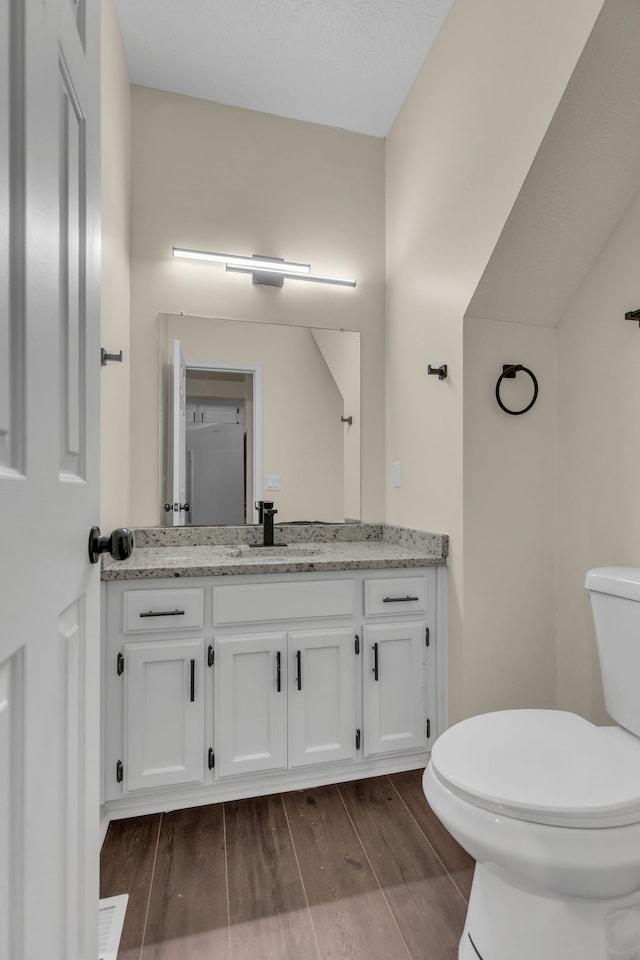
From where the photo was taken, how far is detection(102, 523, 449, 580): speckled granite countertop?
1632 millimetres

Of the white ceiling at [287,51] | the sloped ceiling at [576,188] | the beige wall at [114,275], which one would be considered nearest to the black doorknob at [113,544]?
the beige wall at [114,275]

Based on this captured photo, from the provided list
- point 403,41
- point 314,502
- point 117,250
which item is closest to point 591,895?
point 314,502

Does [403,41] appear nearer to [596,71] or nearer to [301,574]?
[596,71]

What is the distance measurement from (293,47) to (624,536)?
6.98 ft

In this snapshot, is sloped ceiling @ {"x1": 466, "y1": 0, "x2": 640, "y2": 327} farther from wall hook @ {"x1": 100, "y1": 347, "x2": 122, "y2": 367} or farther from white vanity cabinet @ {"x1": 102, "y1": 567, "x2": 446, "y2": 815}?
wall hook @ {"x1": 100, "y1": 347, "x2": 122, "y2": 367}

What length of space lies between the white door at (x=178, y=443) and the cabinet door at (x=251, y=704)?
0.69 metres

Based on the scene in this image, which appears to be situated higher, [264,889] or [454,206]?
[454,206]

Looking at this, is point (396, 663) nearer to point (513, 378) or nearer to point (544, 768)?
point (544, 768)

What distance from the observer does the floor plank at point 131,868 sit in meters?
1.18

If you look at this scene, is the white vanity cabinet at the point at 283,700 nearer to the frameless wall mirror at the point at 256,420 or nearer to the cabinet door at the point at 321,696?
the cabinet door at the point at 321,696

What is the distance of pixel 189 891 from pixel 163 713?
0.46 metres

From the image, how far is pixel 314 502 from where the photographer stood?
2.30m

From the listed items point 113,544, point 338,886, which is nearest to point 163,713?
point 338,886

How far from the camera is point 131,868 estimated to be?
4.53ft
